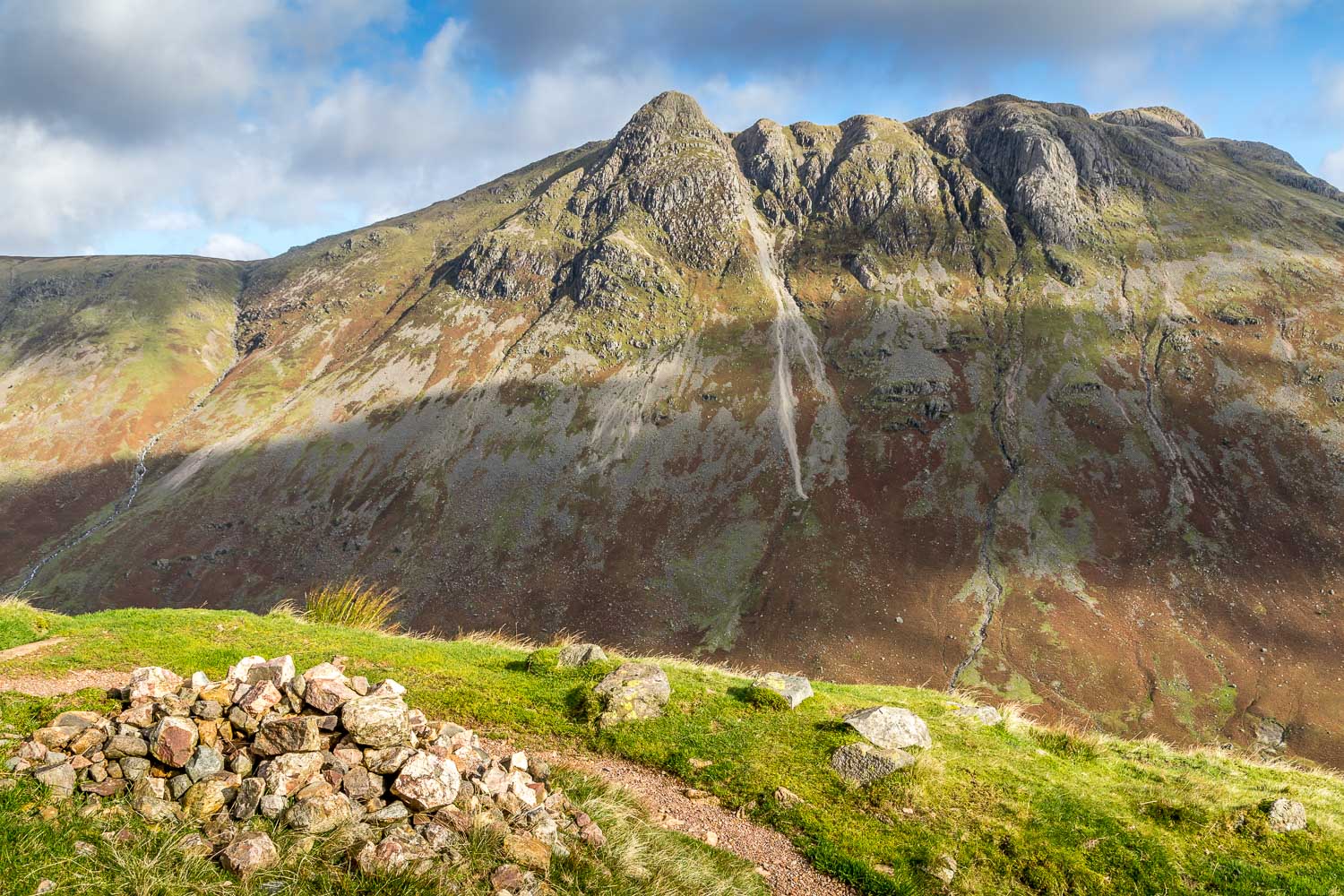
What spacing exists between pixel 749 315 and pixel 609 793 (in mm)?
121289

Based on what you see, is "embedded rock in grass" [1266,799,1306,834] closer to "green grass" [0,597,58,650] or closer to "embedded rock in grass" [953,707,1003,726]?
"embedded rock in grass" [953,707,1003,726]

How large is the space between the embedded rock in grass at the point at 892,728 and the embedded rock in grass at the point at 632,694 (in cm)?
473

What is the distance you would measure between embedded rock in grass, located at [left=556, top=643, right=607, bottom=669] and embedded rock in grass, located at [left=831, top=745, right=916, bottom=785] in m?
Result: 7.69

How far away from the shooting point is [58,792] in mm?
7996

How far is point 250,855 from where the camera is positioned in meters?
7.38

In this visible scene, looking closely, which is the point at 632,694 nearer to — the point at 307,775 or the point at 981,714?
the point at 307,775

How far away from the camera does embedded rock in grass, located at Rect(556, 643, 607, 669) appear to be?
17.5 m

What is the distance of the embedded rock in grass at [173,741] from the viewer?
8.79 metres

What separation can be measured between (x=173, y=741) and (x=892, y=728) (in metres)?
13.8

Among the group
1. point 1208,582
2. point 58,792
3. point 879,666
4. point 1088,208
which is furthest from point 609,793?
point 1088,208

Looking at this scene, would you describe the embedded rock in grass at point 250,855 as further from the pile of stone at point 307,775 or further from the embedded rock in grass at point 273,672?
the embedded rock in grass at point 273,672

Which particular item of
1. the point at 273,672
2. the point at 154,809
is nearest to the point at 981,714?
the point at 273,672

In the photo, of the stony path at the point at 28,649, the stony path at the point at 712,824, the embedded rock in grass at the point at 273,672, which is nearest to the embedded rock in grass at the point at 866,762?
the stony path at the point at 712,824

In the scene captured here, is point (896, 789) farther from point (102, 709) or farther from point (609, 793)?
A: point (102, 709)
